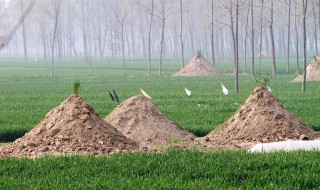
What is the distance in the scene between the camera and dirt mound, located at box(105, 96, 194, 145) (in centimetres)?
1391

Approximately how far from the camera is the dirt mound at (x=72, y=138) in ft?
36.6

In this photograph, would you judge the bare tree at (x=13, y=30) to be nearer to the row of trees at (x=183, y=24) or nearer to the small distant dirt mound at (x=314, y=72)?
the small distant dirt mound at (x=314, y=72)

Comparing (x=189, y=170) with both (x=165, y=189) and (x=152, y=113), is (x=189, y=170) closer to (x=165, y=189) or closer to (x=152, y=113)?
(x=165, y=189)

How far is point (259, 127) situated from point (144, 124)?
10.0ft

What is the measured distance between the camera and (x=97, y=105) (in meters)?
20.6

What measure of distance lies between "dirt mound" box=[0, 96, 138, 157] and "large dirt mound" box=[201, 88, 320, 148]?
7.67 feet

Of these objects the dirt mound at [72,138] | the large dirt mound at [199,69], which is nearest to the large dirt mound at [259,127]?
the dirt mound at [72,138]

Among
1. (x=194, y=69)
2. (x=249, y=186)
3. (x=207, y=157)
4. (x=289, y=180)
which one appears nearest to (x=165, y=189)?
(x=249, y=186)

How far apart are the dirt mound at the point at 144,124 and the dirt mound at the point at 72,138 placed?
2008mm

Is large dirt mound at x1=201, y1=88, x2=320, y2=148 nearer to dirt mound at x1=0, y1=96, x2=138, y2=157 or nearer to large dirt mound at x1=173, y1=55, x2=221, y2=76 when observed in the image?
Answer: dirt mound at x1=0, y1=96, x2=138, y2=157

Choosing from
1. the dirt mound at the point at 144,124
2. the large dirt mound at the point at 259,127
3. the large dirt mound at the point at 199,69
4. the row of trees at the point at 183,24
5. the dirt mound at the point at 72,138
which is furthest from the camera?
the row of trees at the point at 183,24

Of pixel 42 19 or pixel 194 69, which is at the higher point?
pixel 42 19

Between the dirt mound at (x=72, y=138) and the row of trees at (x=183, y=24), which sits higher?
the row of trees at (x=183, y=24)

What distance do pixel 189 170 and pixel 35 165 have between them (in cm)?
251
